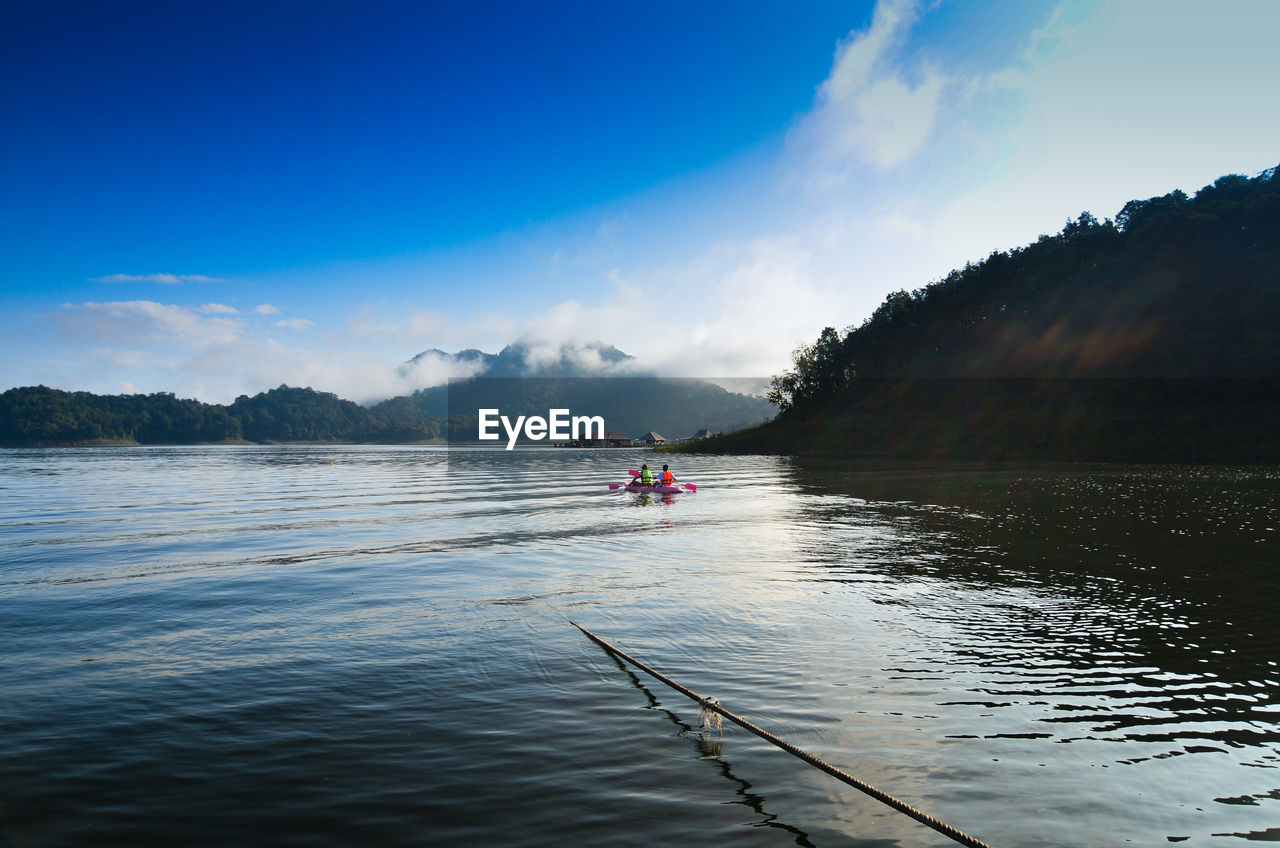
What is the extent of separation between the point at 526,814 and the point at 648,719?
2.66 metres

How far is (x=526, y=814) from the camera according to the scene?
673 centimetres

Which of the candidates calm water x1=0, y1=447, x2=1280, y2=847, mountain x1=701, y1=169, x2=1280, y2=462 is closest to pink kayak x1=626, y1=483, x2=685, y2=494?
calm water x1=0, y1=447, x2=1280, y2=847

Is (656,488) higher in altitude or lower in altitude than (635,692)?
higher

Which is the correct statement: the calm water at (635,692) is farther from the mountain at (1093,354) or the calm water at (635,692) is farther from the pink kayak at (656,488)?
the mountain at (1093,354)

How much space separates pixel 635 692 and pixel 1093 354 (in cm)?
12919

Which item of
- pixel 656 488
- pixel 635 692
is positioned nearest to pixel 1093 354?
pixel 656 488

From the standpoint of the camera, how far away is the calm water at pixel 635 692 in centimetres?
679

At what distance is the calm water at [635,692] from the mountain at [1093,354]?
8706cm

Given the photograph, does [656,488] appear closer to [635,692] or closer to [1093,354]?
[635,692]

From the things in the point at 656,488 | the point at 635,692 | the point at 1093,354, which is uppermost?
the point at 1093,354

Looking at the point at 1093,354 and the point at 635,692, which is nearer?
the point at 635,692

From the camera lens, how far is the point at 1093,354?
11344 cm

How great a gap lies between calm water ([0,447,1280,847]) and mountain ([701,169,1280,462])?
8706 centimetres

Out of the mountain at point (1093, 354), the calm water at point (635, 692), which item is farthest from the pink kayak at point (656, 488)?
the mountain at point (1093, 354)
